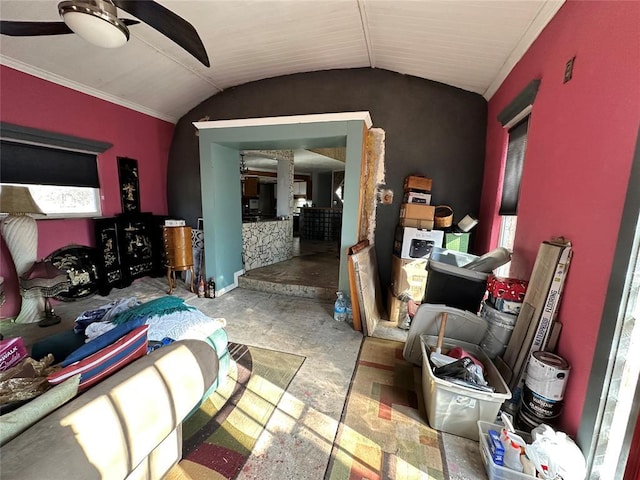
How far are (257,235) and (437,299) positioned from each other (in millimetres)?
3238

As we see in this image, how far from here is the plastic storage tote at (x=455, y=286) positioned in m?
2.11

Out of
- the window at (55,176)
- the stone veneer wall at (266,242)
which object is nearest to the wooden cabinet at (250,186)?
the stone veneer wall at (266,242)

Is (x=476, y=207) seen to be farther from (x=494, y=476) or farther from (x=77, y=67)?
(x=77, y=67)

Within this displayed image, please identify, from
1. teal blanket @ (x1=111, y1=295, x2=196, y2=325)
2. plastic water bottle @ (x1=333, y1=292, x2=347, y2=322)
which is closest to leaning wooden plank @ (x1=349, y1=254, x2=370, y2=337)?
plastic water bottle @ (x1=333, y1=292, x2=347, y2=322)

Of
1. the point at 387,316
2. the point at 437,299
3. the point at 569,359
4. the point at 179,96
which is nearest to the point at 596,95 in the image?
the point at 569,359

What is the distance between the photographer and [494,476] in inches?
50.2

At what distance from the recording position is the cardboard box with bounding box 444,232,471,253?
3.01m

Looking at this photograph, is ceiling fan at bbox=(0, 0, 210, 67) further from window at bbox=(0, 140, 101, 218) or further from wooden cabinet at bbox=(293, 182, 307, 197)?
wooden cabinet at bbox=(293, 182, 307, 197)

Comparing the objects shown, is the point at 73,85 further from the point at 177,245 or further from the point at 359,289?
the point at 359,289

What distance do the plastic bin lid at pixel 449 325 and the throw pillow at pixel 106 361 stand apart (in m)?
1.89

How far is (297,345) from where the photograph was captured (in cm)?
251

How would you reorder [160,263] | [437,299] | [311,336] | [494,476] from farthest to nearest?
[160,263] → [311,336] → [437,299] → [494,476]

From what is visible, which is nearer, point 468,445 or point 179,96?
point 468,445

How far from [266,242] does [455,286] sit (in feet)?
11.2
